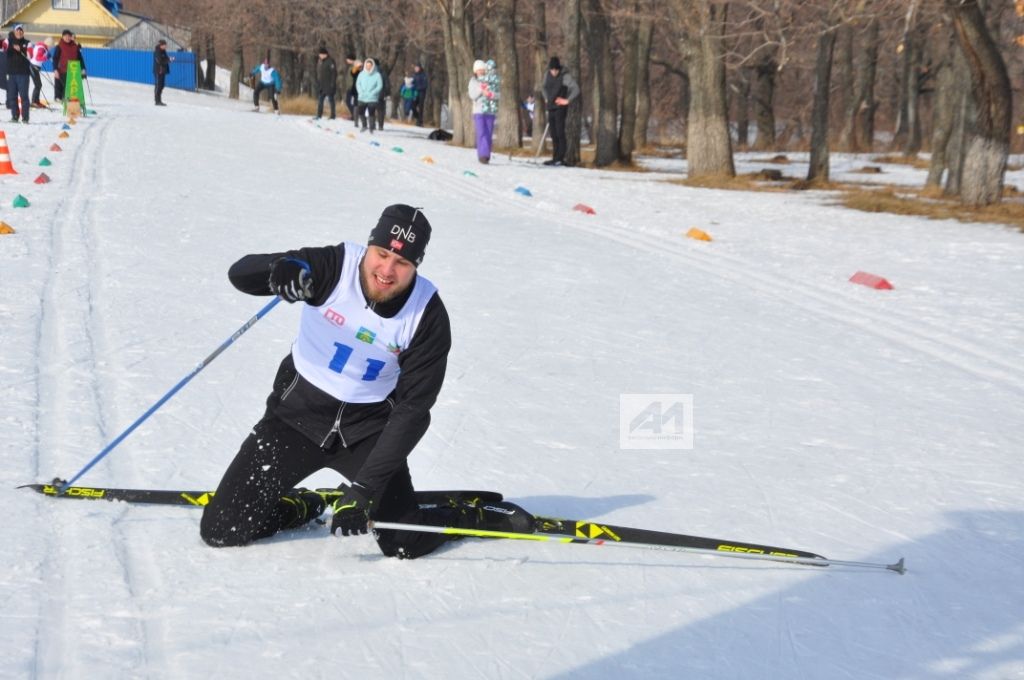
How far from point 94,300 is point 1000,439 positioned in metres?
5.77

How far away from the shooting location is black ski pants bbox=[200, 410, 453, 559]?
14.4 feet

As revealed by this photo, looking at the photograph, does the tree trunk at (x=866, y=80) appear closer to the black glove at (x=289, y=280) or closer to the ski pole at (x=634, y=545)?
the ski pole at (x=634, y=545)

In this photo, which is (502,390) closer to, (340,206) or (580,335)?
(580,335)

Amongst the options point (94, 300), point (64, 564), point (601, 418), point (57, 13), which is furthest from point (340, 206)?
point (57, 13)

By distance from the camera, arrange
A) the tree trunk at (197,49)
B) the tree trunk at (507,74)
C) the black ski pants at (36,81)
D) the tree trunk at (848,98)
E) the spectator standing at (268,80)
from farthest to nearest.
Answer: the tree trunk at (197,49) → the spectator standing at (268,80) → the tree trunk at (848,98) → the black ski pants at (36,81) → the tree trunk at (507,74)

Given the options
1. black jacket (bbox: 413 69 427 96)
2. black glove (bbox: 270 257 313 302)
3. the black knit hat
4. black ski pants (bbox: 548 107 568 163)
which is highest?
black jacket (bbox: 413 69 427 96)

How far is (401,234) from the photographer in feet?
13.5

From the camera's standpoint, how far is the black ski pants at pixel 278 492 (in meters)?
4.39

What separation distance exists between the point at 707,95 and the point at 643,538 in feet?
52.5

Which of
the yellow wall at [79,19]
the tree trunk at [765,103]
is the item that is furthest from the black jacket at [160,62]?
the yellow wall at [79,19]

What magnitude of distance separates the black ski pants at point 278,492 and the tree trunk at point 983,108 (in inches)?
504

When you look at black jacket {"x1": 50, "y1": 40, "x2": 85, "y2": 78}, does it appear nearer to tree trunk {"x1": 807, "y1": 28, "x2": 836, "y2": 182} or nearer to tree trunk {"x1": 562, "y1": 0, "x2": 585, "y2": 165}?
tree trunk {"x1": 562, "y1": 0, "x2": 585, "y2": 165}

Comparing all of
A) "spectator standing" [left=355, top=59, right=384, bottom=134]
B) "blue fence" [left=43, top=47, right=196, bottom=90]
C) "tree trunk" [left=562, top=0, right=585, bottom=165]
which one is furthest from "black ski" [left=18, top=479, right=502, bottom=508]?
"blue fence" [left=43, top=47, right=196, bottom=90]

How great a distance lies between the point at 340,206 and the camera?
13641 millimetres
